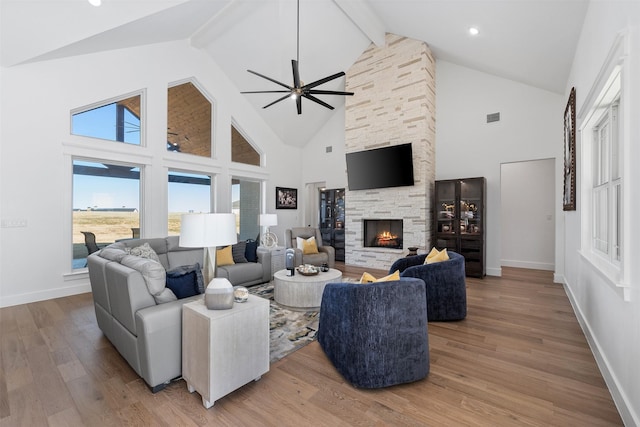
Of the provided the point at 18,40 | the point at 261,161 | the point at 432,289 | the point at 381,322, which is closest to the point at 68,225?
the point at 18,40

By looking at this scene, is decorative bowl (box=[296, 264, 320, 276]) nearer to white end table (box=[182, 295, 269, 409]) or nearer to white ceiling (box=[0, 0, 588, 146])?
white end table (box=[182, 295, 269, 409])

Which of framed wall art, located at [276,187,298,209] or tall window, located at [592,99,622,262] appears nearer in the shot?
tall window, located at [592,99,622,262]

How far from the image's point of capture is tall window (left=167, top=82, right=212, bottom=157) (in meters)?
5.55

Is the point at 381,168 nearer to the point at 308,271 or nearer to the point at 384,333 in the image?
the point at 308,271

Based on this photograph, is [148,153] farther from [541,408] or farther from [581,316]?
[581,316]

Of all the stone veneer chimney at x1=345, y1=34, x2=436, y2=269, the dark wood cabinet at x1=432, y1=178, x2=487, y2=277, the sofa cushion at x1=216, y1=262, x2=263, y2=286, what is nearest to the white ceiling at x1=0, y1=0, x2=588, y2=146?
the stone veneer chimney at x1=345, y1=34, x2=436, y2=269

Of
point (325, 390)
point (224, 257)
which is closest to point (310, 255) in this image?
point (224, 257)

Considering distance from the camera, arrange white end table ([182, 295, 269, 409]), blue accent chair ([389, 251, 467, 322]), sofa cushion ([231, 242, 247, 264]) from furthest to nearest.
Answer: sofa cushion ([231, 242, 247, 264]) < blue accent chair ([389, 251, 467, 322]) < white end table ([182, 295, 269, 409])

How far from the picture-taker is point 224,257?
453cm

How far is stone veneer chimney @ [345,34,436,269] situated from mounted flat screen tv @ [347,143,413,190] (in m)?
0.17

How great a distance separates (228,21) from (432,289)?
18.0 ft

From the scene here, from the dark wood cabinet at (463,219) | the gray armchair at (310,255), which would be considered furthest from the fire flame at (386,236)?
the gray armchair at (310,255)

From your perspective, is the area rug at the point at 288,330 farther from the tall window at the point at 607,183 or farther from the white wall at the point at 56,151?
the white wall at the point at 56,151

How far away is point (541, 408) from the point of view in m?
1.86
